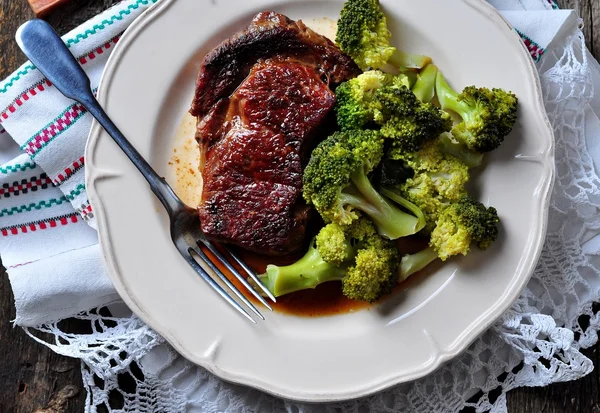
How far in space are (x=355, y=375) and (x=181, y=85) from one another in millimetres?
1960

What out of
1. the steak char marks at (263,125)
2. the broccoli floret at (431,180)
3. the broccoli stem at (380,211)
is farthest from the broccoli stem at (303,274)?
the broccoli floret at (431,180)

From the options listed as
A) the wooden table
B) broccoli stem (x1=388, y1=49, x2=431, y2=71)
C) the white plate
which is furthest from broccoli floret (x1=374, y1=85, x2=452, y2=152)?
the wooden table

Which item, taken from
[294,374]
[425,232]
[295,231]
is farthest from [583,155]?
[294,374]

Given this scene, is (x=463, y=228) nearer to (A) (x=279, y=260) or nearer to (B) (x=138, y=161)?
(A) (x=279, y=260)

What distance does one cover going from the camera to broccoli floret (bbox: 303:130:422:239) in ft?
10.2

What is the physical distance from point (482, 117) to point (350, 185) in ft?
2.57

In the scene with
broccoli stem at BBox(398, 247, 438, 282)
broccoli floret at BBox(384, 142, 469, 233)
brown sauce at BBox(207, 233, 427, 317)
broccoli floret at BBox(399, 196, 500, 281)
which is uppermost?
broccoli floret at BBox(384, 142, 469, 233)

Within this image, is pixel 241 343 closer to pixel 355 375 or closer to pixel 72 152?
pixel 355 375

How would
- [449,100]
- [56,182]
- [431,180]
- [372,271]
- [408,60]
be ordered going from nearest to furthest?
1. [372,271]
2. [431,180]
3. [449,100]
4. [408,60]
5. [56,182]

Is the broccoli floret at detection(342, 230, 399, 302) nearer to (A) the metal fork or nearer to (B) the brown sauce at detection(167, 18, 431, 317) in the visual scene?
(B) the brown sauce at detection(167, 18, 431, 317)

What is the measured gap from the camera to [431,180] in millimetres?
3285

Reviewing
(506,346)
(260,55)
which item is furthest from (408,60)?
(506,346)

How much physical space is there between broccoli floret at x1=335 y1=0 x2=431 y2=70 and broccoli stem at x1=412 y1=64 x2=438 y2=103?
0.22 m

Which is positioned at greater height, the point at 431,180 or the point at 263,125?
the point at 263,125
